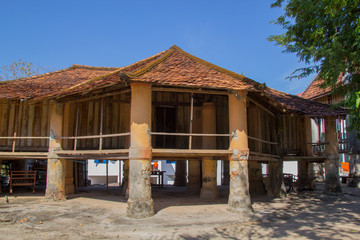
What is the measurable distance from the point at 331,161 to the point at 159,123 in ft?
29.4

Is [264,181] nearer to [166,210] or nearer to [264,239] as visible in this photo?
[166,210]

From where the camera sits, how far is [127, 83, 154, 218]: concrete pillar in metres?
9.98

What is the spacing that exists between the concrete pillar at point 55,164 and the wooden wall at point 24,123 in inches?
64.7

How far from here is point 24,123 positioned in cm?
1487

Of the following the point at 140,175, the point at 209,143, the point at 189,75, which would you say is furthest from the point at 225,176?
the point at 140,175

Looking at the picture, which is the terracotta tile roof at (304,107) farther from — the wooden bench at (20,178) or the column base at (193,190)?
the wooden bench at (20,178)

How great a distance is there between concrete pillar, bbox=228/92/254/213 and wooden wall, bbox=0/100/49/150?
29.1 feet

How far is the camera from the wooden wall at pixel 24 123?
14781 millimetres

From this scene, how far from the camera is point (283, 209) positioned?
12.1 m

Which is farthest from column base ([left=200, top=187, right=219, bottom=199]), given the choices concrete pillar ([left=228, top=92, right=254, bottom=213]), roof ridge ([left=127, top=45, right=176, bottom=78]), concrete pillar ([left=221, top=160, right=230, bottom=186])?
concrete pillar ([left=221, top=160, right=230, bottom=186])

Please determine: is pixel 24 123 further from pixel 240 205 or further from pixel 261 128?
pixel 261 128

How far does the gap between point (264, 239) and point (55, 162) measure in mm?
9074

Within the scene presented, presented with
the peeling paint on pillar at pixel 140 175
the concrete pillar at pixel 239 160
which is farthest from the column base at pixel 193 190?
the peeling paint on pillar at pixel 140 175

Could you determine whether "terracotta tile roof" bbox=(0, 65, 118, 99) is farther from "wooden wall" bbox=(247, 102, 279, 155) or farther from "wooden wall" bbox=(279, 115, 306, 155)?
"wooden wall" bbox=(279, 115, 306, 155)
